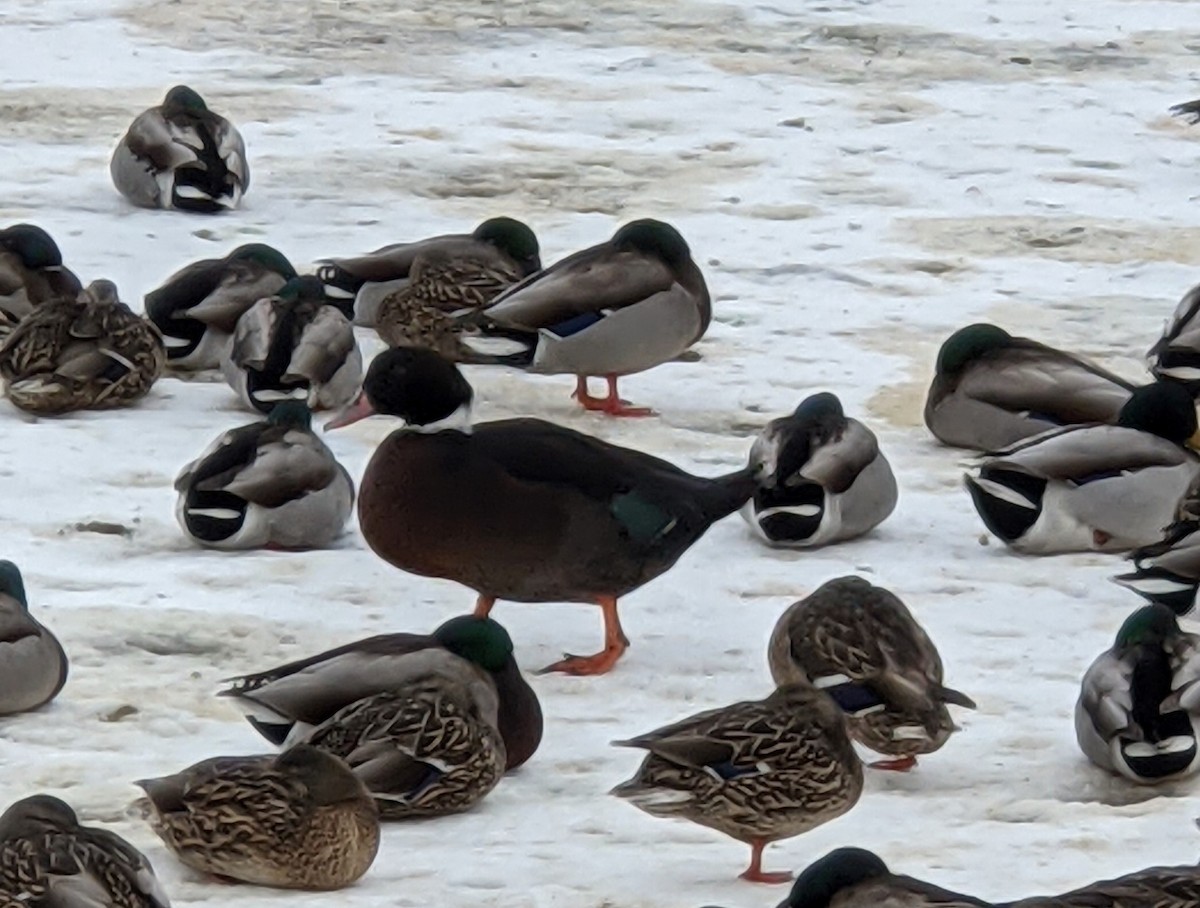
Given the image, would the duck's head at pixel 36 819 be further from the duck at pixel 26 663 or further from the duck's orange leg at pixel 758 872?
the duck's orange leg at pixel 758 872

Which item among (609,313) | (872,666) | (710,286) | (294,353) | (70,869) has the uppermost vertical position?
(70,869)

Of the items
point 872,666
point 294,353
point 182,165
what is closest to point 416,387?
point 872,666

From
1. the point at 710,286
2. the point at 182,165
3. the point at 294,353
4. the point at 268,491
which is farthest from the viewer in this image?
the point at 182,165

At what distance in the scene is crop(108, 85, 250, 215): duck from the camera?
12148 millimetres

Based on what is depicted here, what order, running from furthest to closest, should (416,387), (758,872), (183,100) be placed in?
(183,100) → (416,387) → (758,872)

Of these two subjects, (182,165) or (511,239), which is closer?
(511,239)

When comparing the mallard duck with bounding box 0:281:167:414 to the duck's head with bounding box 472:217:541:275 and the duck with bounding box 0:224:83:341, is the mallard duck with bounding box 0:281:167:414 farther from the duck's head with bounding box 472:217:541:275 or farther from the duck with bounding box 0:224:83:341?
the duck's head with bounding box 472:217:541:275

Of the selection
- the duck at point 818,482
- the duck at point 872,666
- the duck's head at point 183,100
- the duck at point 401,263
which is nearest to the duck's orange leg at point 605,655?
the duck at point 872,666

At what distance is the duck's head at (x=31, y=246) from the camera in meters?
10.3

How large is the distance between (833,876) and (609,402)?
4.89 meters

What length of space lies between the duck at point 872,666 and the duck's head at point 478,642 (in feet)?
2.18

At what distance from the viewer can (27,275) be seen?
10.3m

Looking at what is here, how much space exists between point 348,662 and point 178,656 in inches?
38.5

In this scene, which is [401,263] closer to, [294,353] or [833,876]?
[294,353]
